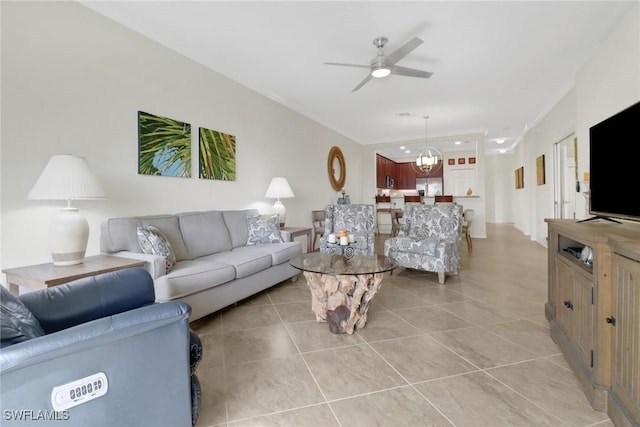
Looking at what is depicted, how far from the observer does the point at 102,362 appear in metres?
0.98

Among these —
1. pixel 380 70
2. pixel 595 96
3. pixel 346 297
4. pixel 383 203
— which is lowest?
pixel 346 297

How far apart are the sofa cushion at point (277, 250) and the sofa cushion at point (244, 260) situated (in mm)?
80

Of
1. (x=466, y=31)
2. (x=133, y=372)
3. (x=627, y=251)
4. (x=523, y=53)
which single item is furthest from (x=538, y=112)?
(x=133, y=372)

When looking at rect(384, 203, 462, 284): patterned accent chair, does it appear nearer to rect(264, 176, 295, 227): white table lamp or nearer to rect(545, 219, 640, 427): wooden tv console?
rect(264, 176, 295, 227): white table lamp

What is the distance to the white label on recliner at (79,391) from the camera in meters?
0.89

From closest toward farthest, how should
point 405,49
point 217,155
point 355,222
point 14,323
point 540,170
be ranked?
point 14,323
point 405,49
point 217,155
point 355,222
point 540,170

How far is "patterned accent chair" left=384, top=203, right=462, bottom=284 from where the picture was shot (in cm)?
353

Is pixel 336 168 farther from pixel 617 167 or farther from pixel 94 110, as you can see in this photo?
pixel 617 167

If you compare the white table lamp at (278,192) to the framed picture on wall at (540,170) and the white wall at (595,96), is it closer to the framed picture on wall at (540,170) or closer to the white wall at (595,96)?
the white wall at (595,96)

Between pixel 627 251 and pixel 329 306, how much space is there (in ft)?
→ 5.70

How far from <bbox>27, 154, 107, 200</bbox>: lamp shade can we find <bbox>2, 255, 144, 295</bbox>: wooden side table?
46 centimetres

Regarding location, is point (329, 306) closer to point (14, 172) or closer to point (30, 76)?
point (14, 172)

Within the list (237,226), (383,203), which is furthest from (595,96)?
(383,203)

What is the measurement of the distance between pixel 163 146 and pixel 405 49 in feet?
8.42
